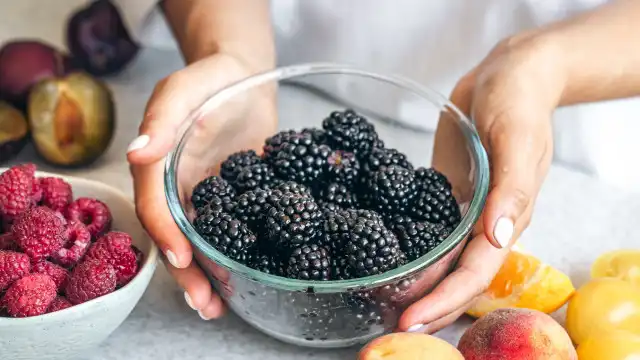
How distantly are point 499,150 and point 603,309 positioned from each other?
0.73ft

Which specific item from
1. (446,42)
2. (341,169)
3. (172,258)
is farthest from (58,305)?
(446,42)

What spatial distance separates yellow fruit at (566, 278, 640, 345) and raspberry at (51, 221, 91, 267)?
58 centimetres

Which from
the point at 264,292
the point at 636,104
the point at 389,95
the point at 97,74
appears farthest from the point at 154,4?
the point at 636,104

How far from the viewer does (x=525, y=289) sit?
972 mm

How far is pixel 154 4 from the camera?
139 centimetres

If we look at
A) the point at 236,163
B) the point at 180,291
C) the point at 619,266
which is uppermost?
the point at 236,163

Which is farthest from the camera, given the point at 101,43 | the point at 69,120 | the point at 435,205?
the point at 101,43

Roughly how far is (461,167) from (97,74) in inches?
31.3

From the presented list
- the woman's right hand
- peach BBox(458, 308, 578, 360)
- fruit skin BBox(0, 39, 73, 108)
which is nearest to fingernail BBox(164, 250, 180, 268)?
the woman's right hand

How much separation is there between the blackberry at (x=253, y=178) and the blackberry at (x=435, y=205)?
6.8 inches

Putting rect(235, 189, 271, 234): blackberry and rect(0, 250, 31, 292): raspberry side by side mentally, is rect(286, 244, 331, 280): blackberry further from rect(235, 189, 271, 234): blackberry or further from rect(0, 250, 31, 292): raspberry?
rect(0, 250, 31, 292): raspberry

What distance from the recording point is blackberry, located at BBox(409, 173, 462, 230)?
0.91 m

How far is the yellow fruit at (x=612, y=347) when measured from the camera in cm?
85

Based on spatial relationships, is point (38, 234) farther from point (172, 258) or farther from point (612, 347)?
point (612, 347)
